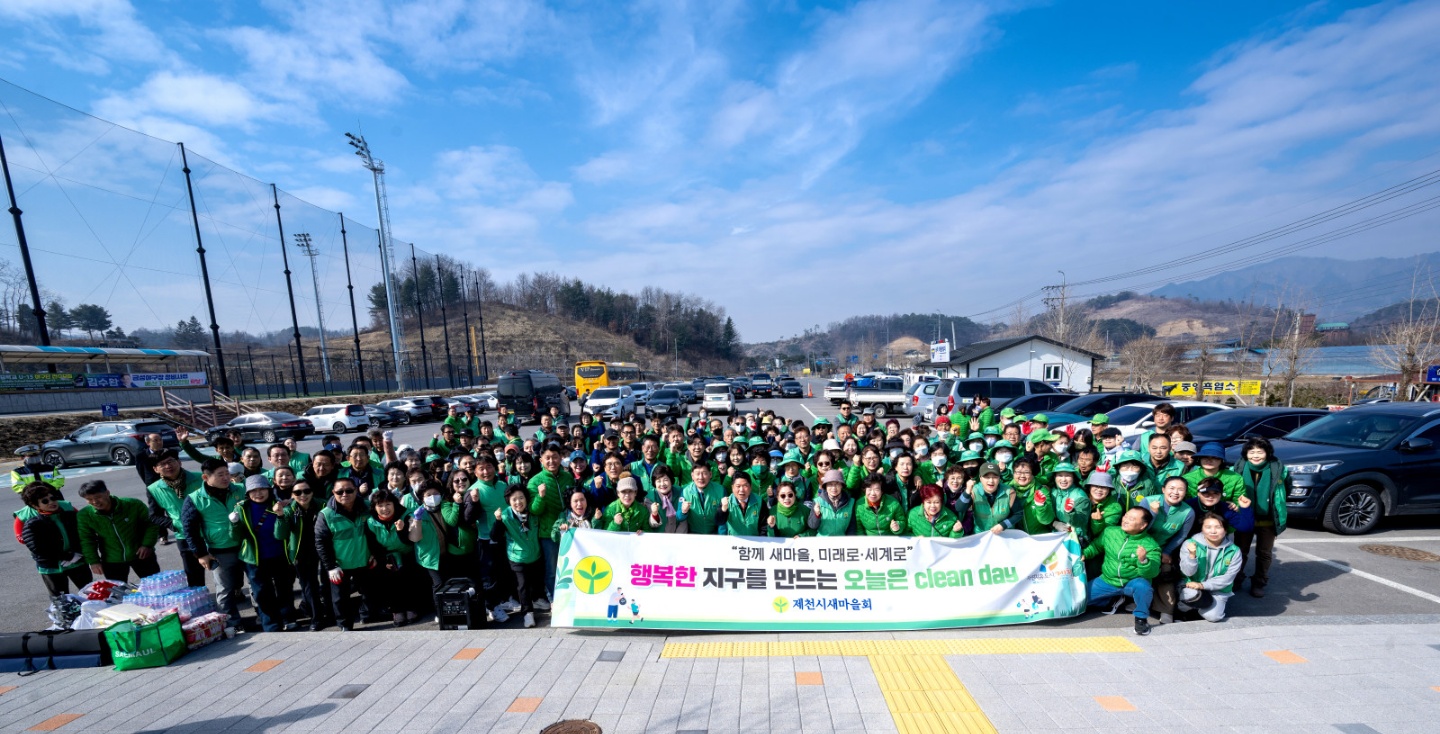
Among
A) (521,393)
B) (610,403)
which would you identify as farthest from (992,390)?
(521,393)

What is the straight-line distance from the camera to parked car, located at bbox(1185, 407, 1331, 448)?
29.2ft

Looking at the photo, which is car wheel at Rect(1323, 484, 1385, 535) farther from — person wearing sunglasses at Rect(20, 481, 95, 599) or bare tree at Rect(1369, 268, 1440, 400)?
bare tree at Rect(1369, 268, 1440, 400)

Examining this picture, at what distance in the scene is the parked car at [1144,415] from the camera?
34.7ft

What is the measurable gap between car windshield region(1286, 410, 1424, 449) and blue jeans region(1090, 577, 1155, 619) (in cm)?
510

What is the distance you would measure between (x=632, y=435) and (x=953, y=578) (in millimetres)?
5405

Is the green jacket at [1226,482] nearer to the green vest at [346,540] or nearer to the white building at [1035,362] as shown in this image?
the green vest at [346,540]

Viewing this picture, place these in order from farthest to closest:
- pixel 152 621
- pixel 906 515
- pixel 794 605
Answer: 1. pixel 906 515
2. pixel 794 605
3. pixel 152 621

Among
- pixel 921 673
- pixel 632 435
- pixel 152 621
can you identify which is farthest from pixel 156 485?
pixel 921 673

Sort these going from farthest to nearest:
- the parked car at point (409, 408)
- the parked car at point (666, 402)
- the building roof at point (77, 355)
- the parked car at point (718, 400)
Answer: the parked car at point (409, 408)
the parked car at point (718, 400)
the parked car at point (666, 402)
the building roof at point (77, 355)

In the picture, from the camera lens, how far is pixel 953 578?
15.8ft

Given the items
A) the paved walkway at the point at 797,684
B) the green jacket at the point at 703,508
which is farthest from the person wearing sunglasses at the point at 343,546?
the green jacket at the point at 703,508

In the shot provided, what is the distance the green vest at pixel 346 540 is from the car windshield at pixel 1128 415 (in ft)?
43.8

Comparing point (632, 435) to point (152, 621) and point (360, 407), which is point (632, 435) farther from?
point (360, 407)

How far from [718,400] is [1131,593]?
2046 centimetres
